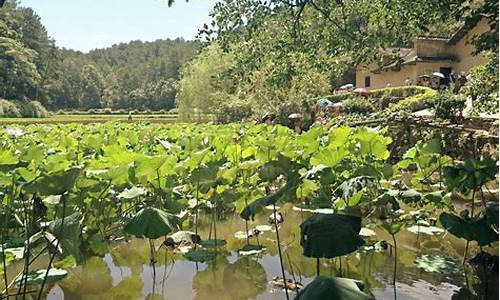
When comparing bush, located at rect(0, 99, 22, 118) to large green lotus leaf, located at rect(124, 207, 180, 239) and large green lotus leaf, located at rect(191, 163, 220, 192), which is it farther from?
large green lotus leaf, located at rect(124, 207, 180, 239)

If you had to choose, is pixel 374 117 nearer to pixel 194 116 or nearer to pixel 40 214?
pixel 40 214

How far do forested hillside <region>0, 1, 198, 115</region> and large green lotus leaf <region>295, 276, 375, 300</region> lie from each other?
42.7 m

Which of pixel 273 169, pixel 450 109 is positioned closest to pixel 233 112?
pixel 450 109

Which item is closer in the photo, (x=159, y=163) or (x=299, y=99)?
(x=159, y=163)

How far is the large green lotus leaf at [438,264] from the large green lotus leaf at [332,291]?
2192 mm

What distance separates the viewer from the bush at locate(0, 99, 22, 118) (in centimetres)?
4150

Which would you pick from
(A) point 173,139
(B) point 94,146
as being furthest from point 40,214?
(A) point 173,139

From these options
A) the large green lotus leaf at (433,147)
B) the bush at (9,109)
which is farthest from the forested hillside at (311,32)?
the bush at (9,109)

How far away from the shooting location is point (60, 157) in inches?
188

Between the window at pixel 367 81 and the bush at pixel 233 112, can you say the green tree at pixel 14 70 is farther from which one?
the window at pixel 367 81

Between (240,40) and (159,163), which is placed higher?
(240,40)

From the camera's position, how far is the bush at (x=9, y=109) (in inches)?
1634

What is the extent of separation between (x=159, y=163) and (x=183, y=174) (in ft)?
3.50

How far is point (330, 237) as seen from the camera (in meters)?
2.65
